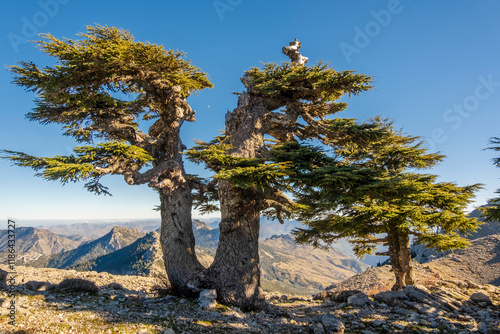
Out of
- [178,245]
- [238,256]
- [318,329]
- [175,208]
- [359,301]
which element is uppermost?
[175,208]

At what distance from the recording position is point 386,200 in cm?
1046

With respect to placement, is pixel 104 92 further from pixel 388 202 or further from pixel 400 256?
pixel 400 256

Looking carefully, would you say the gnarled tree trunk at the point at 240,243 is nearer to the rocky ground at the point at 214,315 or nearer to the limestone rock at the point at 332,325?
the rocky ground at the point at 214,315

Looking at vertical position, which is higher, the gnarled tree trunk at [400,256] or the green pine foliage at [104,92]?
the green pine foliage at [104,92]

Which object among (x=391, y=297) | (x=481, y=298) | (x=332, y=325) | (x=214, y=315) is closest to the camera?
(x=332, y=325)

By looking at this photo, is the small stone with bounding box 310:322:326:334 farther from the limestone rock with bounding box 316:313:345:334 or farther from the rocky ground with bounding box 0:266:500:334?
the limestone rock with bounding box 316:313:345:334

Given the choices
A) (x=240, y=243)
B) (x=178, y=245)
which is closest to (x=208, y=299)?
(x=240, y=243)

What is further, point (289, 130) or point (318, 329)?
point (289, 130)

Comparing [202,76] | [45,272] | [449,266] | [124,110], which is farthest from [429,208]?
[45,272]

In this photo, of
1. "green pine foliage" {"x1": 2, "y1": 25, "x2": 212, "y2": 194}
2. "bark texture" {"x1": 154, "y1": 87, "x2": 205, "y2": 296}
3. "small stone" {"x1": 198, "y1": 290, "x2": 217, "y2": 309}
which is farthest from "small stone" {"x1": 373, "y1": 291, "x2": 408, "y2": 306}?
"green pine foliage" {"x1": 2, "y1": 25, "x2": 212, "y2": 194}

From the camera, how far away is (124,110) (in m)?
10.6

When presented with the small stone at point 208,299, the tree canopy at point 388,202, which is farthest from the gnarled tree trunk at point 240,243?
the tree canopy at point 388,202

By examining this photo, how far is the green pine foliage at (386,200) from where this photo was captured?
7.65 metres

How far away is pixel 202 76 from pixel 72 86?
189 inches
